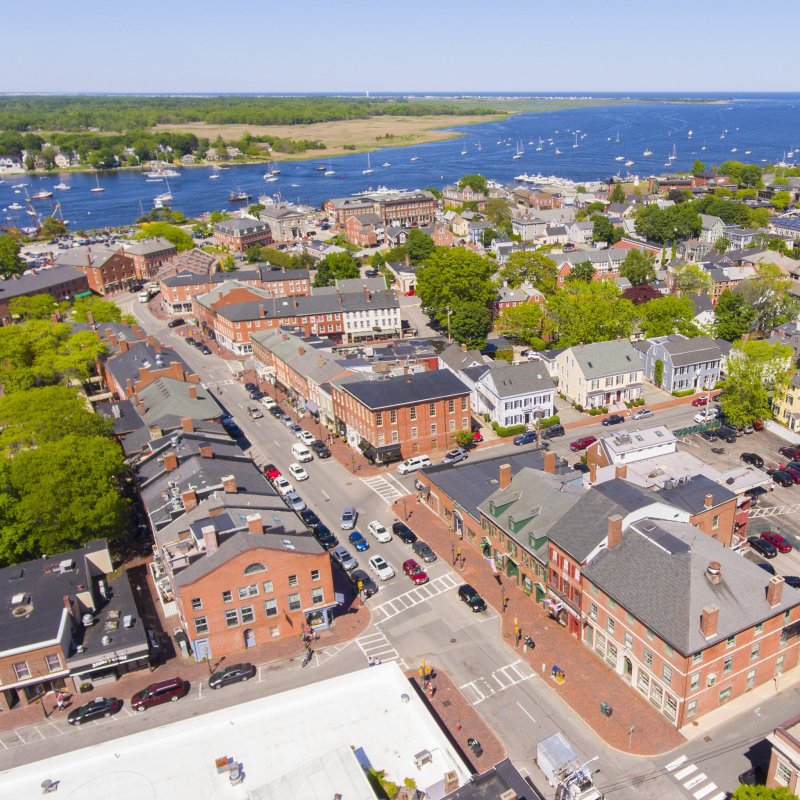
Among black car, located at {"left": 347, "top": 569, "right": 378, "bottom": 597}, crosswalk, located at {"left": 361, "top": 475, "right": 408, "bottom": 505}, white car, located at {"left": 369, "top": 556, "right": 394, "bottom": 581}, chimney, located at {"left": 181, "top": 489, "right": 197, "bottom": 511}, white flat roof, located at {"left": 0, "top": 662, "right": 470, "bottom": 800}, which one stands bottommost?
crosswalk, located at {"left": 361, "top": 475, "right": 408, "bottom": 505}

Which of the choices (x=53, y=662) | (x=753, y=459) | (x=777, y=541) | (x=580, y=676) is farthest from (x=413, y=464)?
(x=53, y=662)

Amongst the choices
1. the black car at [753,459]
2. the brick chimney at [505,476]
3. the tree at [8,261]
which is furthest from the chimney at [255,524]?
the tree at [8,261]

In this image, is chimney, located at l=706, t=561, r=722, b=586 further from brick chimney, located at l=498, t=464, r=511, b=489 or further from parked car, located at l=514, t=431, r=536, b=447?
parked car, located at l=514, t=431, r=536, b=447

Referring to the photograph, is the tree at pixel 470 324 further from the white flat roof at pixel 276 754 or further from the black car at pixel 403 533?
the white flat roof at pixel 276 754

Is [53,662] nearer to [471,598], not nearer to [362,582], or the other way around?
[362,582]

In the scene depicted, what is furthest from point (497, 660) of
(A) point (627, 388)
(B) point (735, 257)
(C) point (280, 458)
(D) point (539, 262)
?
(B) point (735, 257)

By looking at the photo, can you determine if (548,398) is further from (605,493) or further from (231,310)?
(231,310)

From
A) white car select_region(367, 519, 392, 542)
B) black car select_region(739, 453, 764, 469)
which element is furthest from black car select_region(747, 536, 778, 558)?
white car select_region(367, 519, 392, 542)
